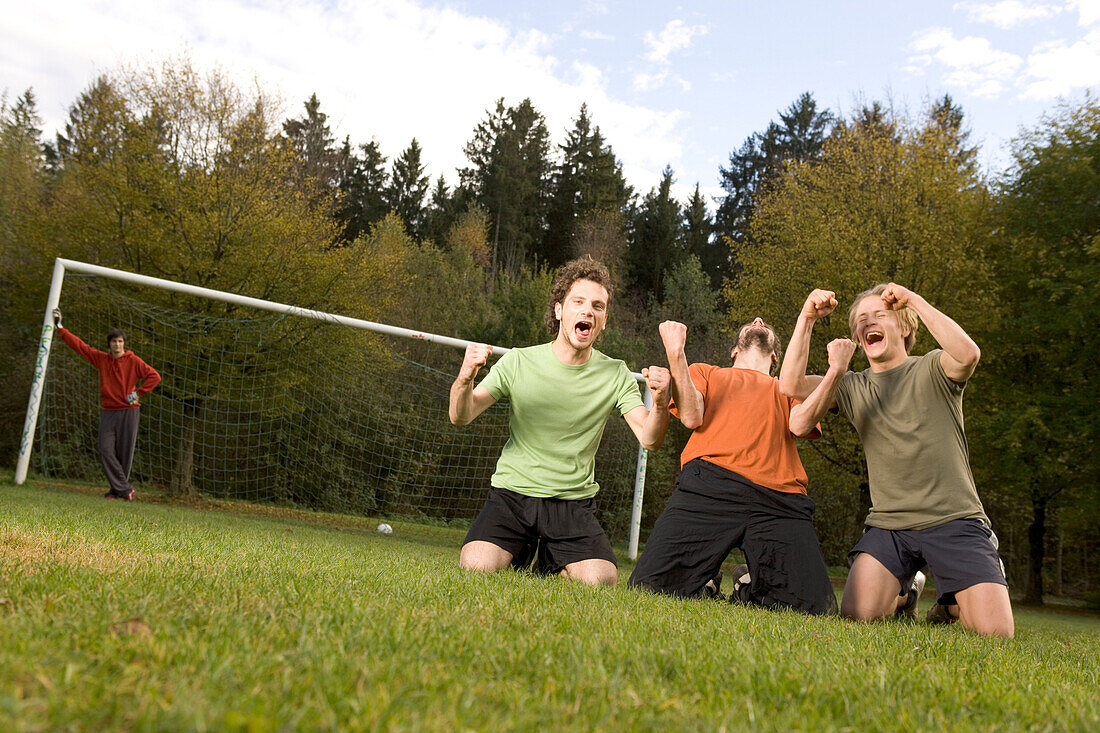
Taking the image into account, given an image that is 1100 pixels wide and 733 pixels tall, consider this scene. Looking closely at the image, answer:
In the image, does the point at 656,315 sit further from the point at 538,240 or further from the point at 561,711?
the point at 561,711

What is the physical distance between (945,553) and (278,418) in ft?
41.8

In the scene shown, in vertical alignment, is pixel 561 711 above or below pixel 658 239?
below

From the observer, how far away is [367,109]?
92.6 ft

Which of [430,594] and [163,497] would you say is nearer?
[430,594]

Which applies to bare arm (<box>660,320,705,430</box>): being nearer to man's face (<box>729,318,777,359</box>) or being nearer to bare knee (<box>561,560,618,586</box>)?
man's face (<box>729,318,777,359</box>)

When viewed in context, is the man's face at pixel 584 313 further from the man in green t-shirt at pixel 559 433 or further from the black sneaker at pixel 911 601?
A: the black sneaker at pixel 911 601

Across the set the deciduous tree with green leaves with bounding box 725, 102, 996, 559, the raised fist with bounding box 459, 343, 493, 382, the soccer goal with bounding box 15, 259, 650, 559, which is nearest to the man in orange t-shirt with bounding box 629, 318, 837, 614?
the raised fist with bounding box 459, 343, 493, 382

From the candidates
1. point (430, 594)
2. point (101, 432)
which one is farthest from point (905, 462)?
point (101, 432)

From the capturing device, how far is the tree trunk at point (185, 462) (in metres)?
14.8

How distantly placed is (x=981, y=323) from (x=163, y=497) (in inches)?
624

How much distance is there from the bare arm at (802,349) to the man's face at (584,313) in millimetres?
1169

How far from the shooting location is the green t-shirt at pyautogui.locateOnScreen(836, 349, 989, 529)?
4.67 meters

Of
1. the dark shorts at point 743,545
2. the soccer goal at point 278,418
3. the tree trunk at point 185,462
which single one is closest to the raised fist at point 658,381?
the dark shorts at point 743,545

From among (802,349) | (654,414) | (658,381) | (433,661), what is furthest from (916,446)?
(433,661)
